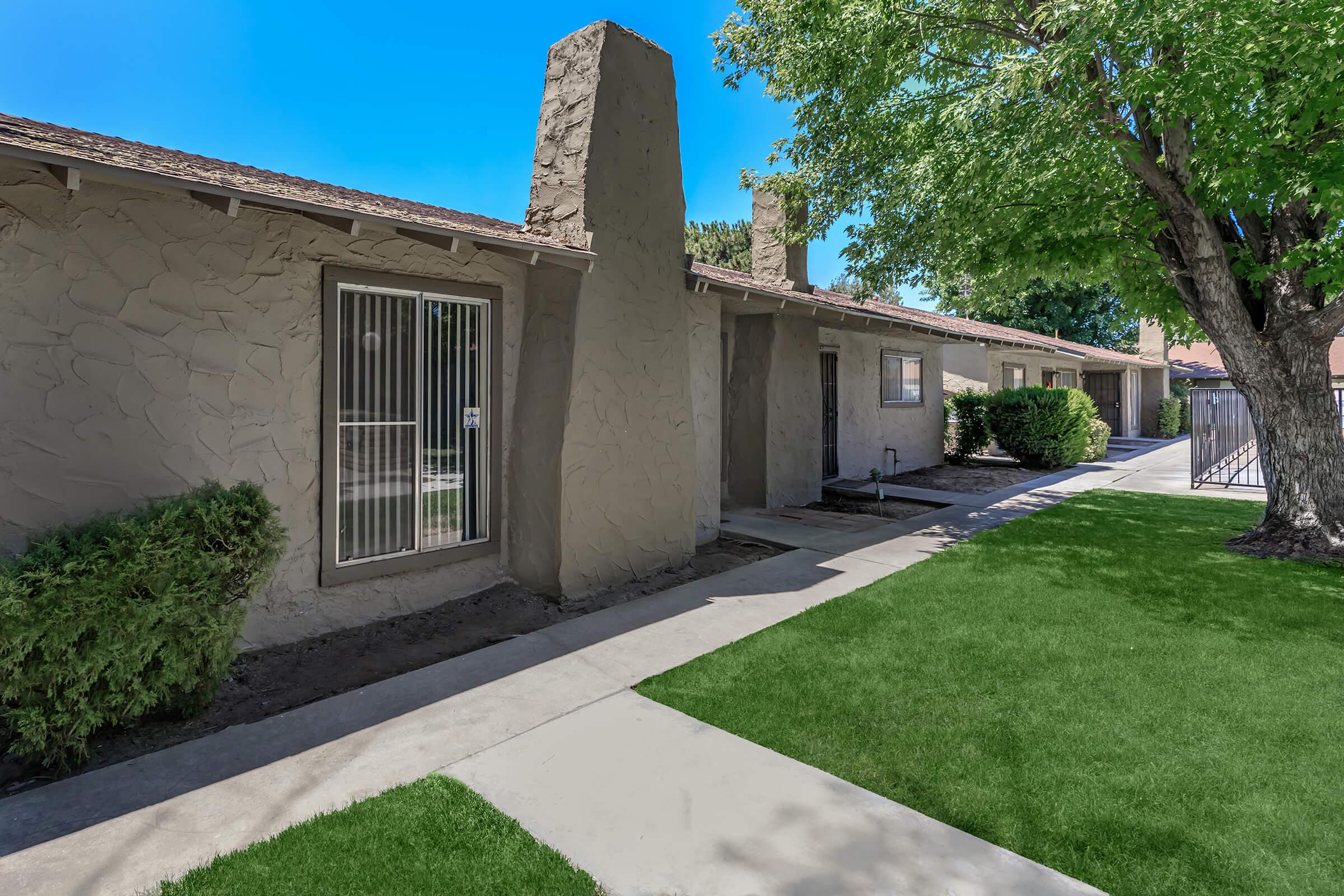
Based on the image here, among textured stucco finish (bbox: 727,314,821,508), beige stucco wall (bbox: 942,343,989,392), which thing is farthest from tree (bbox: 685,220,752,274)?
textured stucco finish (bbox: 727,314,821,508)

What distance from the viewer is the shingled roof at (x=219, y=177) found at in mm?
3455

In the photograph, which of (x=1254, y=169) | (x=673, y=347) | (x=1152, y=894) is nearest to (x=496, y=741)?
(x=1152, y=894)

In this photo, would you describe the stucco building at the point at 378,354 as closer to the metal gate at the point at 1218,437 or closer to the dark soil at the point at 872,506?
the dark soil at the point at 872,506

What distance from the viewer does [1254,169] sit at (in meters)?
6.32

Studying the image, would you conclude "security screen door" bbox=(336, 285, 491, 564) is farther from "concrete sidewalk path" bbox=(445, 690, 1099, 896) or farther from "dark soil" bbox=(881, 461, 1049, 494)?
"dark soil" bbox=(881, 461, 1049, 494)

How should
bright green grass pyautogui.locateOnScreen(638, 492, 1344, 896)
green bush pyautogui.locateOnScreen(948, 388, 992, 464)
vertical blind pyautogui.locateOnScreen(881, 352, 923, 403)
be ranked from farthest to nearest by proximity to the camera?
1. green bush pyautogui.locateOnScreen(948, 388, 992, 464)
2. vertical blind pyautogui.locateOnScreen(881, 352, 923, 403)
3. bright green grass pyautogui.locateOnScreen(638, 492, 1344, 896)

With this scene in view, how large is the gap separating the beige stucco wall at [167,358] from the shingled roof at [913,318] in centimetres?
402

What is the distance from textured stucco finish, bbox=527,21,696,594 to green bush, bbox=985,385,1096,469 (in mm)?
11380

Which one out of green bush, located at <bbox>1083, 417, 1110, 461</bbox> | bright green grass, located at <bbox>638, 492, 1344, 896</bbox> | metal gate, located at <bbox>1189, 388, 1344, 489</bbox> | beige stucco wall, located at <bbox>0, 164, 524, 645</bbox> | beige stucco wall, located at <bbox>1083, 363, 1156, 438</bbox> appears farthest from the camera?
beige stucco wall, located at <bbox>1083, 363, 1156, 438</bbox>

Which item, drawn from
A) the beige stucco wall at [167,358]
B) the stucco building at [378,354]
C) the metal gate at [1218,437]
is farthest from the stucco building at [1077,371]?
the beige stucco wall at [167,358]

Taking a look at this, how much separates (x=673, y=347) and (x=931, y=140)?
4.74 metres

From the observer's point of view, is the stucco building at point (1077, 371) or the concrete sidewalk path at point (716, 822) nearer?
the concrete sidewalk path at point (716, 822)

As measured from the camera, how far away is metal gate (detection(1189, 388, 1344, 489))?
508 inches

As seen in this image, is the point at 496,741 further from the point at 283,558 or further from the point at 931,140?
the point at 931,140
